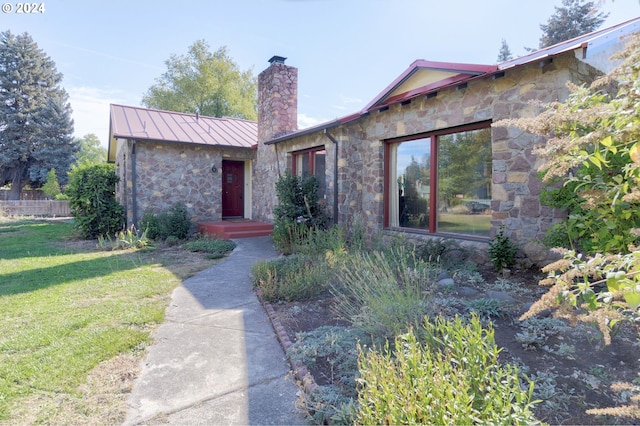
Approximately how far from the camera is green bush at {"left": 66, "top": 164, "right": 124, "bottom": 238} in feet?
31.9

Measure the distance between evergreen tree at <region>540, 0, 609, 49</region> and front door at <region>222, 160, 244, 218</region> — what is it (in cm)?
1991

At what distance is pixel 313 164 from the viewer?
9156 mm

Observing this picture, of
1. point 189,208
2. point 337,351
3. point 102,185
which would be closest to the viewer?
point 337,351

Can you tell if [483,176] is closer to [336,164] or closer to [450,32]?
[336,164]

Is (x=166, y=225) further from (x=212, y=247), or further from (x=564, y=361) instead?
(x=564, y=361)

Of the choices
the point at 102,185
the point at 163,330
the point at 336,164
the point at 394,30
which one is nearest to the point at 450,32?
the point at 394,30

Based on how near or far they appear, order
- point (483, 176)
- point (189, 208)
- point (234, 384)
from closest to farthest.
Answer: point (234, 384), point (483, 176), point (189, 208)

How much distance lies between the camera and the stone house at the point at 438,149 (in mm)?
4758

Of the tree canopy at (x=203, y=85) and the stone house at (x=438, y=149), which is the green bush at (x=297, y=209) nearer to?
the stone house at (x=438, y=149)

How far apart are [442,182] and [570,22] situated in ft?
70.8

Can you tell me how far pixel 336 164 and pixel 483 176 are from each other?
3180mm

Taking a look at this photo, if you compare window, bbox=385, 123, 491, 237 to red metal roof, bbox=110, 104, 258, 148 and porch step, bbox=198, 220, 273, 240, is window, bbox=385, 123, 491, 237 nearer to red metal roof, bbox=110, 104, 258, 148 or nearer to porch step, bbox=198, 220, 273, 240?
porch step, bbox=198, 220, 273, 240

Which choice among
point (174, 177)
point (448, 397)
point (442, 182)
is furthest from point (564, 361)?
point (174, 177)

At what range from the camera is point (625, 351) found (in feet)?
8.53
